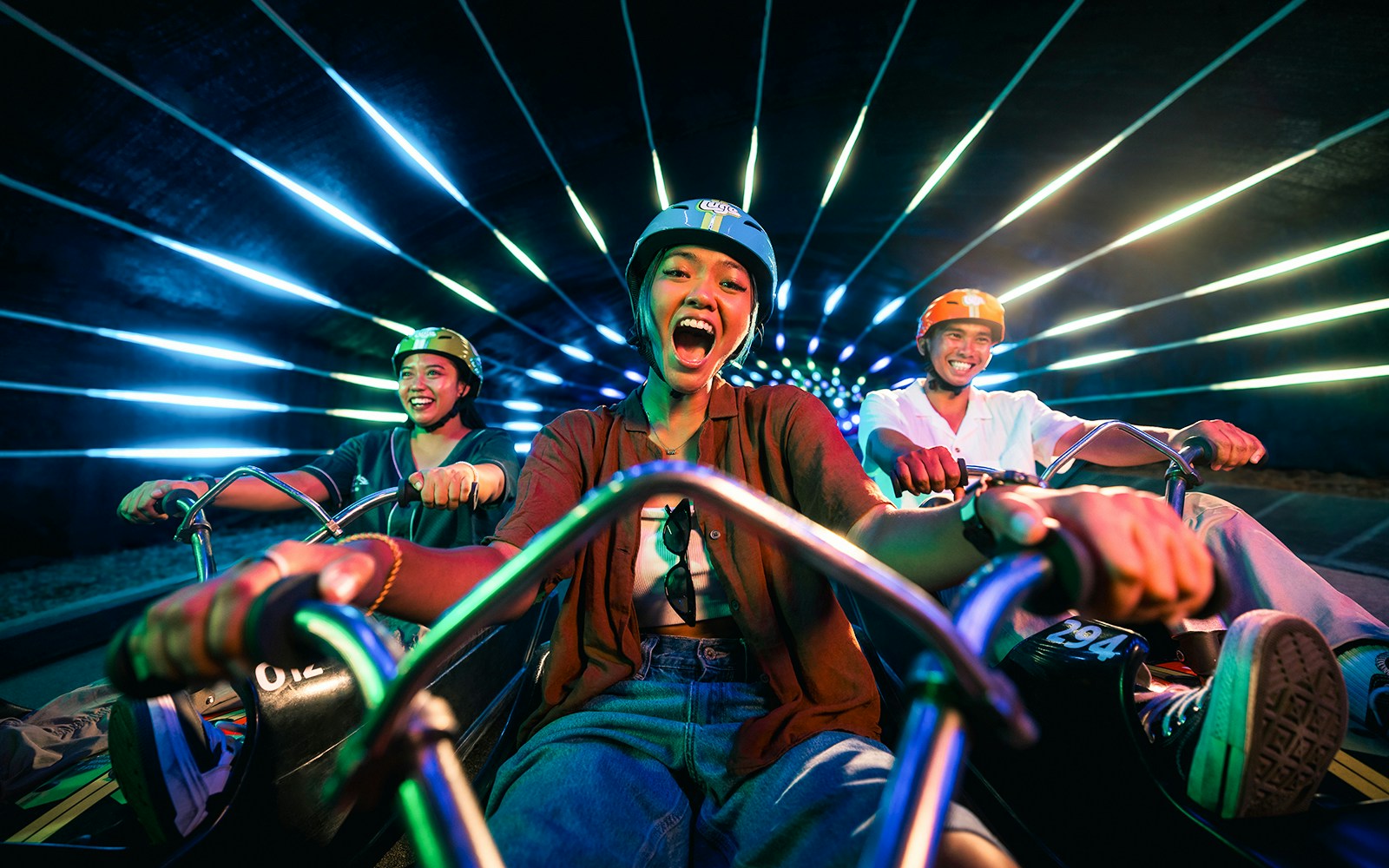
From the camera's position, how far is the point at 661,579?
151 cm

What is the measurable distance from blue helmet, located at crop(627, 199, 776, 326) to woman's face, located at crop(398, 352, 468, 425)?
225 cm

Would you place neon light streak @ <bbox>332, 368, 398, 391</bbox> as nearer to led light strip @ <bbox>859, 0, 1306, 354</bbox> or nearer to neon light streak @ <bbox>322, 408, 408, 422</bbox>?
neon light streak @ <bbox>322, 408, 408, 422</bbox>

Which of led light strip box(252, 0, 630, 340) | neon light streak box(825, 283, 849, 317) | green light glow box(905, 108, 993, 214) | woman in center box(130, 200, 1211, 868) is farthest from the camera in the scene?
neon light streak box(825, 283, 849, 317)

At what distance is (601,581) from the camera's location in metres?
1.46

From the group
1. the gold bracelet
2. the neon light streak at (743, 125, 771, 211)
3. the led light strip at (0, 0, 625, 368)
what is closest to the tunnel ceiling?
the led light strip at (0, 0, 625, 368)

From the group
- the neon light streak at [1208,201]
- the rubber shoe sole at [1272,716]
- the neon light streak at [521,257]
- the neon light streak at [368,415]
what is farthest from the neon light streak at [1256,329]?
the neon light streak at [368,415]

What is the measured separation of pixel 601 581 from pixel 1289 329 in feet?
26.2

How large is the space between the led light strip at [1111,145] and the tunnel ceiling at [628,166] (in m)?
0.05

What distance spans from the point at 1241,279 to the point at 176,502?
9.41 metres

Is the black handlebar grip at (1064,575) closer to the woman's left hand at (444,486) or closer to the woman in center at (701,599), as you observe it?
the woman in center at (701,599)

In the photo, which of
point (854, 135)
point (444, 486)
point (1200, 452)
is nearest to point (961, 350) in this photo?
point (1200, 452)

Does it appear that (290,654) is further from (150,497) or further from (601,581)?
(150,497)

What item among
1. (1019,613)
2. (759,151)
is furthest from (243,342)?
(1019,613)

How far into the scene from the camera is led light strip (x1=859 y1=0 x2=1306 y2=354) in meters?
3.81
